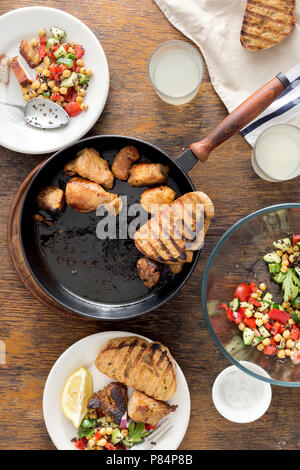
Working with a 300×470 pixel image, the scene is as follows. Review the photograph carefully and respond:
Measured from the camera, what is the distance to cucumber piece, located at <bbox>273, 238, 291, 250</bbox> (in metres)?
2.62

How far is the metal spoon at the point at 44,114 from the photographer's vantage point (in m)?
2.59

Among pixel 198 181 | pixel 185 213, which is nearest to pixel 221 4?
pixel 198 181

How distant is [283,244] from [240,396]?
2.97 ft

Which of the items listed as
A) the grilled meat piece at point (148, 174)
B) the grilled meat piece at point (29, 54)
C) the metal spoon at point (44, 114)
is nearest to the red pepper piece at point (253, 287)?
the grilled meat piece at point (148, 174)

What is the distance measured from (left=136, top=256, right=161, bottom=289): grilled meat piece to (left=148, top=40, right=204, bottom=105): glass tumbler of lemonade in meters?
0.90

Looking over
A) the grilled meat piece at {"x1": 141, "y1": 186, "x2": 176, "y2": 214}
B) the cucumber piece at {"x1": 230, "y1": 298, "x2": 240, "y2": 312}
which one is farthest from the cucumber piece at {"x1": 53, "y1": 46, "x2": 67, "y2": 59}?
the cucumber piece at {"x1": 230, "y1": 298, "x2": 240, "y2": 312}

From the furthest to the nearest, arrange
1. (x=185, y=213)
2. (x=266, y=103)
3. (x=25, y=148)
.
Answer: (x=25, y=148) < (x=185, y=213) < (x=266, y=103)

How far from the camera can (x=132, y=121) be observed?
2680 millimetres

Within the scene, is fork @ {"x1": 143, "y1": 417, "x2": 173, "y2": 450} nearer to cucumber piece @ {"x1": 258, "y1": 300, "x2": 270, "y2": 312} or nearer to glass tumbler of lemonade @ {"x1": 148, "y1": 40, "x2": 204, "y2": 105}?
cucumber piece @ {"x1": 258, "y1": 300, "x2": 270, "y2": 312}

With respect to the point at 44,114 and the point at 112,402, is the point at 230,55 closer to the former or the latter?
the point at 44,114

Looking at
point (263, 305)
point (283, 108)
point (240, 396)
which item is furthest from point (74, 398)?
point (283, 108)

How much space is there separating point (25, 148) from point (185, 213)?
0.97 meters

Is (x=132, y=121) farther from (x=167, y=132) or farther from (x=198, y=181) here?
(x=198, y=181)

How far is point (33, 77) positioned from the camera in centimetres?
264
